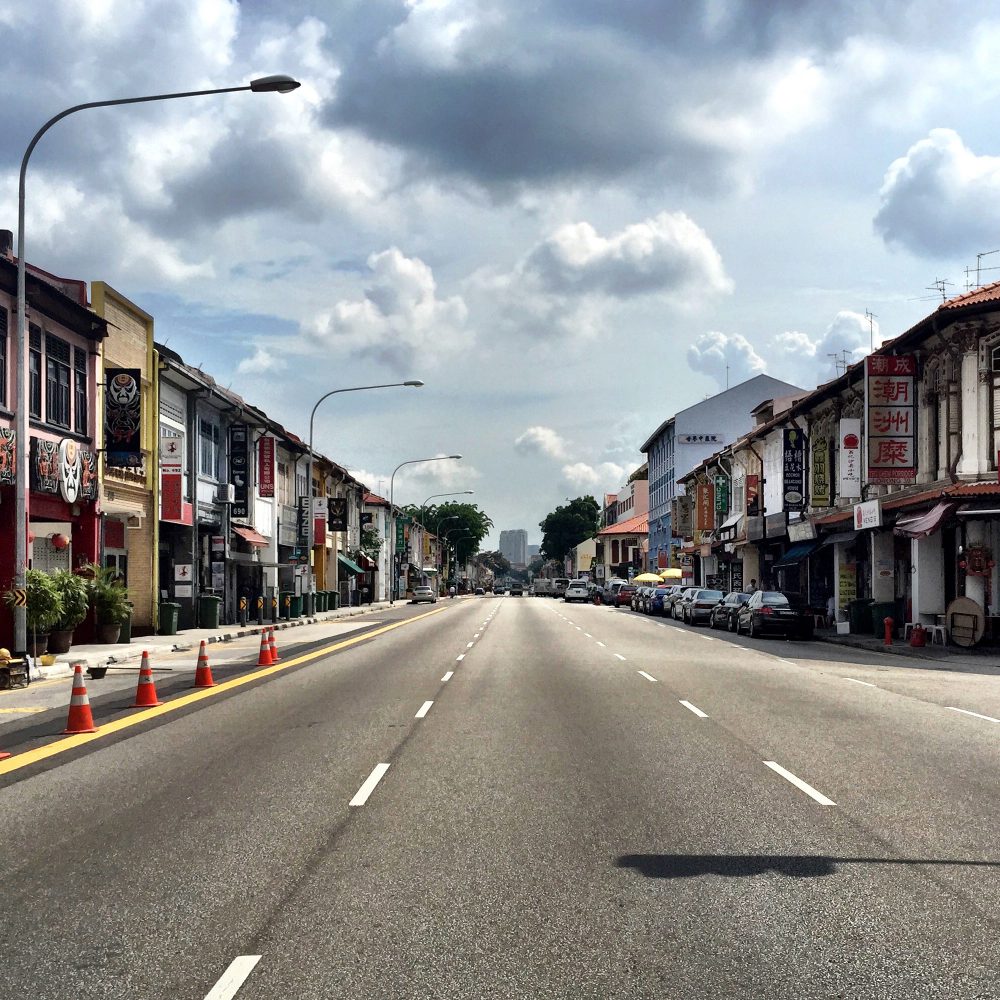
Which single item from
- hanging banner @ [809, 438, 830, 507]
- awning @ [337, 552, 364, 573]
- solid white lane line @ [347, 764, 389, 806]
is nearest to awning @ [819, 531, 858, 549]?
hanging banner @ [809, 438, 830, 507]

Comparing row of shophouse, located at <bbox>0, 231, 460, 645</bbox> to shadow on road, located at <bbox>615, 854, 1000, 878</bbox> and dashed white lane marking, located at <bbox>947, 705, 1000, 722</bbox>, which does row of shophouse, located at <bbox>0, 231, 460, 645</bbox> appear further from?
shadow on road, located at <bbox>615, 854, 1000, 878</bbox>

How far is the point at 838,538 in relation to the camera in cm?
3841

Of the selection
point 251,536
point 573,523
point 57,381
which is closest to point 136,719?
point 57,381

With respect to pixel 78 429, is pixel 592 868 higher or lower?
lower

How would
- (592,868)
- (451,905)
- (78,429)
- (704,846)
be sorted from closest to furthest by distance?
(451,905) → (592,868) → (704,846) → (78,429)

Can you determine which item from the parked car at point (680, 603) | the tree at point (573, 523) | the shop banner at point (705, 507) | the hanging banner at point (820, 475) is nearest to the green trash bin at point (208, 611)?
the parked car at point (680, 603)

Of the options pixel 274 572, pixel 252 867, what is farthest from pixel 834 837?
pixel 274 572

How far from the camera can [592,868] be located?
255 inches

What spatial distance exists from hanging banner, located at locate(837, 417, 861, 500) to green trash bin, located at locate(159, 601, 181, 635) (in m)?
22.2

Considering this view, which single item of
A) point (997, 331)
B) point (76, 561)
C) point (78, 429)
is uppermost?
point (997, 331)

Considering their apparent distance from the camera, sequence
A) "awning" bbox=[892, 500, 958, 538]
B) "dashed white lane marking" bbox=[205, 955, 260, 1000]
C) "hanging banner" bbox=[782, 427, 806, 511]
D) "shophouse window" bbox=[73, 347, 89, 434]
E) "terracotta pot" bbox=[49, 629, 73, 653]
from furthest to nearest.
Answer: "hanging banner" bbox=[782, 427, 806, 511], "shophouse window" bbox=[73, 347, 89, 434], "awning" bbox=[892, 500, 958, 538], "terracotta pot" bbox=[49, 629, 73, 653], "dashed white lane marking" bbox=[205, 955, 260, 1000]

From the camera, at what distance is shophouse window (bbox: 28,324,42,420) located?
2498 cm

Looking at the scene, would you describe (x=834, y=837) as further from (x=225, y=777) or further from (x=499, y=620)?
(x=499, y=620)

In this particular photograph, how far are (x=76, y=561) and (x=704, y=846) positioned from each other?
23.9 metres
